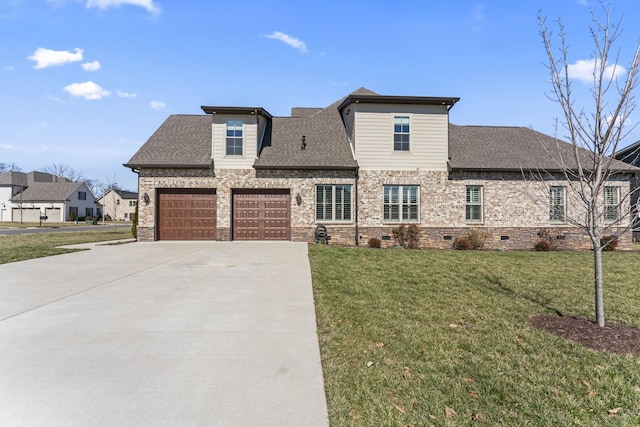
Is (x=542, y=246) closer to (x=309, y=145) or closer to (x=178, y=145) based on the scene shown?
A: (x=309, y=145)

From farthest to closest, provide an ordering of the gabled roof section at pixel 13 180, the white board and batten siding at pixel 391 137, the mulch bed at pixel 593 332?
the gabled roof section at pixel 13 180
the white board and batten siding at pixel 391 137
the mulch bed at pixel 593 332

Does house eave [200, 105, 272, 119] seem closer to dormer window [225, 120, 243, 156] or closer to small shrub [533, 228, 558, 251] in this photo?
dormer window [225, 120, 243, 156]

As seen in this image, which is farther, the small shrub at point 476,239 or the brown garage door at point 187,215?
the brown garage door at point 187,215

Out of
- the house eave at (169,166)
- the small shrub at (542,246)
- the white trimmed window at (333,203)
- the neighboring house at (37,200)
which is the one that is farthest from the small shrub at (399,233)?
the neighboring house at (37,200)

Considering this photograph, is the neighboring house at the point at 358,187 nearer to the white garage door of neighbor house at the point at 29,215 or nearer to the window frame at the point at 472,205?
the window frame at the point at 472,205

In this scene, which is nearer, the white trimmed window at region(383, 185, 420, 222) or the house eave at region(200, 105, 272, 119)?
the house eave at region(200, 105, 272, 119)

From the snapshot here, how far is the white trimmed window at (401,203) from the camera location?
1652cm

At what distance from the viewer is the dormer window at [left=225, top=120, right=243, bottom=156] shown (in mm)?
16578

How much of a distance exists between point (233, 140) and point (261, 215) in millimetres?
3926

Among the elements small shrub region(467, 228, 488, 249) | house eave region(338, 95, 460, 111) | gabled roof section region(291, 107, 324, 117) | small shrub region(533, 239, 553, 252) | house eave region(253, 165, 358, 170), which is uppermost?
gabled roof section region(291, 107, 324, 117)

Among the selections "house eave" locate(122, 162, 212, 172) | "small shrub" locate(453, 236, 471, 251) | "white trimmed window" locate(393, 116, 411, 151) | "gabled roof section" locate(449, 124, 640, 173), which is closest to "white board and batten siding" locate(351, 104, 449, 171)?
"white trimmed window" locate(393, 116, 411, 151)

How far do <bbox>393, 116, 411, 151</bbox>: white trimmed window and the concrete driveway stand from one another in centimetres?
1096

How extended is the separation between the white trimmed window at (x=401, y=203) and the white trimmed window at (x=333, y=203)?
1.87 meters

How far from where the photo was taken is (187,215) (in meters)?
16.7
